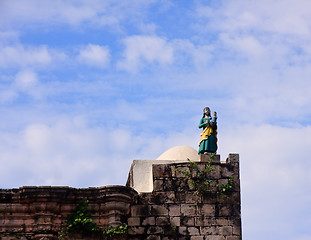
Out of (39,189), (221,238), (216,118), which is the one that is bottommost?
(221,238)

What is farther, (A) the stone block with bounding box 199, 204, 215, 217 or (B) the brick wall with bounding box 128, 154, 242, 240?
(A) the stone block with bounding box 199, 204, 215, 217

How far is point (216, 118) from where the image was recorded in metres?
18.9

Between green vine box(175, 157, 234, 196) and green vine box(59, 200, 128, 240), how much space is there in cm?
187

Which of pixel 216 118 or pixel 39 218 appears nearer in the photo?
pixel 39 218

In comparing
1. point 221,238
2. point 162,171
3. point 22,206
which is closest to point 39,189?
point 22,206

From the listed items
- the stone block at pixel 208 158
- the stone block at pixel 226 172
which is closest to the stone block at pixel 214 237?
the stone block at pixel 226 172

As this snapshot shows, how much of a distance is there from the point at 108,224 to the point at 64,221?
101 centimetres

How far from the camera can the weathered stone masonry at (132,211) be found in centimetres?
1758

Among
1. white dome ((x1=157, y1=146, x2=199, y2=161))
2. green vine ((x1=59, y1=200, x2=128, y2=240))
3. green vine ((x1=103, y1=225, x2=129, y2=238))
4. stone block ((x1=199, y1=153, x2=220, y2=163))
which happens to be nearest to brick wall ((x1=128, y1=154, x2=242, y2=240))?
stone block ((x1=199, y1=153, x2=220, y2=163))

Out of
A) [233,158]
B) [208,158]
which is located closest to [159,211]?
[208,158]

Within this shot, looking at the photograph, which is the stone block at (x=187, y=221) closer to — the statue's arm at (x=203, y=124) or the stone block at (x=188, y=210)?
the stone block at (x=188, y=210)

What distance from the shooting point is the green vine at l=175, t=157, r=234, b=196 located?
1798 cm

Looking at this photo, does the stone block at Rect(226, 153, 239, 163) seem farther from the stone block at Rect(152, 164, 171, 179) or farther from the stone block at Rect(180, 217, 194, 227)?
the stone block at Rect(180, 217, 194, 227)

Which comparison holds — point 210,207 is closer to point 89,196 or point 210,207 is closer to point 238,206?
point 238,206
